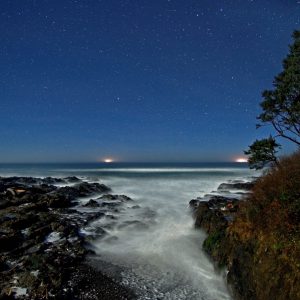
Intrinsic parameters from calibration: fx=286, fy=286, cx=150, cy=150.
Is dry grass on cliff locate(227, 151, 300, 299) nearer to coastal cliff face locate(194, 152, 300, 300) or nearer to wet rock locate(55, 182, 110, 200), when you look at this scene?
coastal cliff face locate(194, 152, 300, 300)

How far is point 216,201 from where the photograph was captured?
2509 centimetres

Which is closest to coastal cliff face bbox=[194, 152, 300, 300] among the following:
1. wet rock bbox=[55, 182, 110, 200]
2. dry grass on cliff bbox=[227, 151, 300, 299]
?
dry grass on cliff bbox=[227, 151, 300, 299]

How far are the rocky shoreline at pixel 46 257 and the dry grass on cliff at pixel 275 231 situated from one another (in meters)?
4.31

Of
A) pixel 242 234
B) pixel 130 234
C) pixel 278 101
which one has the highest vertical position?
pixel 278 101

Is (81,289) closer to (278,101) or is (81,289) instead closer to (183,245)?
(183,245)

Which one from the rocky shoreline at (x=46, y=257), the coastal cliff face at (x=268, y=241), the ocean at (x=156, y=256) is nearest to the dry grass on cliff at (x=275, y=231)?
the coastal cliff face at (x=268, y=241)

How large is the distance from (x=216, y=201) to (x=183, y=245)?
420 inches

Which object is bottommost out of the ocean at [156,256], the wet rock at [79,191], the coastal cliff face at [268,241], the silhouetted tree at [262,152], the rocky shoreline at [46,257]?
the ocean at [156,256]

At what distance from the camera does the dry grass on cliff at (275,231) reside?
7043 millimetres

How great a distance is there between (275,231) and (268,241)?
36cm

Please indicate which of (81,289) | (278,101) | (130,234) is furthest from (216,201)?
(81,289)

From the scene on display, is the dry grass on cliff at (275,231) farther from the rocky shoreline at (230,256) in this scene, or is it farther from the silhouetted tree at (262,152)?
the silhouetted tree at (262,152)

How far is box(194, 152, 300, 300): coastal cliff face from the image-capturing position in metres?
7.12

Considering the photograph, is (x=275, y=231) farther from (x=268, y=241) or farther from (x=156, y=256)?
(x=156, y=256)
